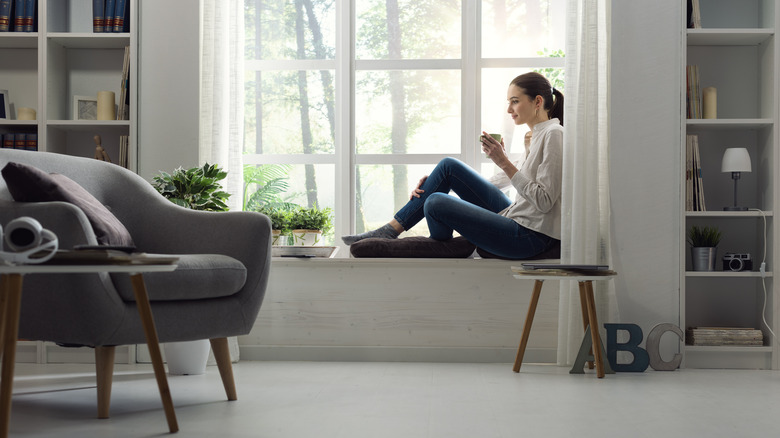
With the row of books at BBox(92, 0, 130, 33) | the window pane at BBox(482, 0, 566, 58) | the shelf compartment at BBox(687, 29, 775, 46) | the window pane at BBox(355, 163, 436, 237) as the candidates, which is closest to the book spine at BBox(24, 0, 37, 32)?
the row of books at BBox(92, 0, 130, 33)

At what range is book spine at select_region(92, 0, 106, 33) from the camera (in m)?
3.81

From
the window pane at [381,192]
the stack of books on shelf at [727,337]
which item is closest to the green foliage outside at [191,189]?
the window pane at [381,192]

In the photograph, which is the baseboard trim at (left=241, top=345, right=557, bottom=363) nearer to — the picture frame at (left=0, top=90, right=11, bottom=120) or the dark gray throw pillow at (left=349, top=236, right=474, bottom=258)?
the dark gray throw pillow at (left=349, top=236, right=474, bottom=258)

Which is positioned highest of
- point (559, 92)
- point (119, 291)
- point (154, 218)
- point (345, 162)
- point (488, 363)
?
point (559, 92)

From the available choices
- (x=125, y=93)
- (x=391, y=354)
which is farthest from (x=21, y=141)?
(x=391, y=354)

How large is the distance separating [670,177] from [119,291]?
2.35 metres

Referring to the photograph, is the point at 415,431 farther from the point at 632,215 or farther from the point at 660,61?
the point at 660,61

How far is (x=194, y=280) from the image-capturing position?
2.38 m

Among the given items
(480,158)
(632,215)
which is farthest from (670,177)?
(480,158)

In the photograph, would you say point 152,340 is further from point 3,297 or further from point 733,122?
point 733,122

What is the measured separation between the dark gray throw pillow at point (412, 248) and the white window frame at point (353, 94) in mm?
547

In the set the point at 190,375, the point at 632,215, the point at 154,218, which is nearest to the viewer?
the point at 154,218

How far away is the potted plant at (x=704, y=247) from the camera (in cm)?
360

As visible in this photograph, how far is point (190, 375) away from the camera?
10.6ft
